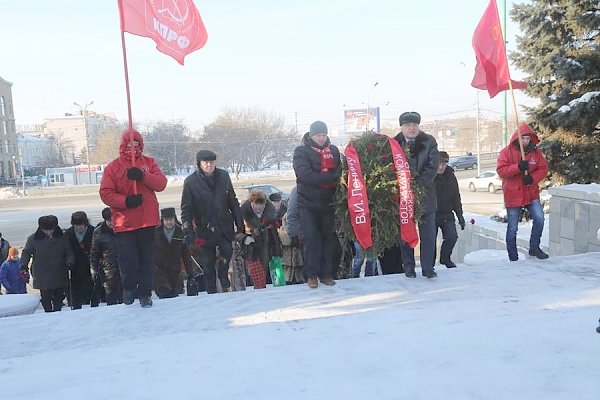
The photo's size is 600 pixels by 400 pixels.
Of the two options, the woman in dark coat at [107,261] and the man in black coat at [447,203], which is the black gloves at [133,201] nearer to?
the woman in dark coat at [107,261]

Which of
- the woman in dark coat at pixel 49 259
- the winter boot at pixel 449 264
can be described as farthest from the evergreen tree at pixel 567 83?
the woman in dark coat at pixel 49 259

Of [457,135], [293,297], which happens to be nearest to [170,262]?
[293,297]

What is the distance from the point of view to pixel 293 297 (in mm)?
4891

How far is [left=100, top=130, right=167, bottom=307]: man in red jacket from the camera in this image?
471cm

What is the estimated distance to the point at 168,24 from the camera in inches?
221

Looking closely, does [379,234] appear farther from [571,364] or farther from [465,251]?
[465,251]

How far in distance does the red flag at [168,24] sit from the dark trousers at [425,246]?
3106 mm

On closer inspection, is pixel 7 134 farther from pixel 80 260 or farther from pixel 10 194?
pixel 80 260

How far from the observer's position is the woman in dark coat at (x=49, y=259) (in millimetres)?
6453

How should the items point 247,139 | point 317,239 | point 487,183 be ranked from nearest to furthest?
point 317,239 → point 487,183 → point 247,139

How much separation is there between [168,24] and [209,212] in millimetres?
2040

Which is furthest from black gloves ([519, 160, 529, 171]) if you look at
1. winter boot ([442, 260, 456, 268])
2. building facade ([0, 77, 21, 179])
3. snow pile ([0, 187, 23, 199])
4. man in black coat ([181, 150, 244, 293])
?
building facade ([0, 77, 21, 179])

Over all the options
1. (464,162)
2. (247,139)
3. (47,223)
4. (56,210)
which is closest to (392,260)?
(47,223)

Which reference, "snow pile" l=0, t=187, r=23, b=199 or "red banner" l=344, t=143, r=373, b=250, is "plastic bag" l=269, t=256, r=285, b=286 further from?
"snow pile" l=0, t=187, r=23, b=199
